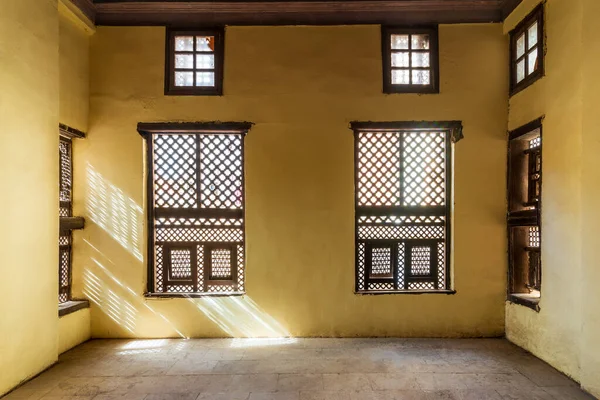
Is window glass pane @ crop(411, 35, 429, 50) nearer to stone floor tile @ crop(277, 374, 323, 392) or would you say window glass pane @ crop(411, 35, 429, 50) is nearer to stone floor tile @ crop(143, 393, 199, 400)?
stone floor tile @ crop(277, 374, 323, 392)

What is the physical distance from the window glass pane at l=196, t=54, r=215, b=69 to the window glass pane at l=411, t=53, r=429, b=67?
9.88ft

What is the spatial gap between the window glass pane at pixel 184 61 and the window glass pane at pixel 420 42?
333 centimetres

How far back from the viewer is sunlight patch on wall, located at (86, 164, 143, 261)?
5.97 m

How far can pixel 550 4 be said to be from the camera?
4.92m

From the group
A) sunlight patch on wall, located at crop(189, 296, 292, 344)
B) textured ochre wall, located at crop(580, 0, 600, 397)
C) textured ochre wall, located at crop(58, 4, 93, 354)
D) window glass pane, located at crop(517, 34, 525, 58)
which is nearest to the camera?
textured ochre wall, located at crop(580, 0, 600, 397)

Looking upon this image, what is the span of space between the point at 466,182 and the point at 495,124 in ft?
3.11

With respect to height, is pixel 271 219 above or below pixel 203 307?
above

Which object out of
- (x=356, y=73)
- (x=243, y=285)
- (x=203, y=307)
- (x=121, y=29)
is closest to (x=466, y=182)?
(x=356, y=73)

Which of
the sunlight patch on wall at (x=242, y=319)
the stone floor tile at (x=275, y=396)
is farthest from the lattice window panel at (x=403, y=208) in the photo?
the stone floor tile at (x=275, y=396)

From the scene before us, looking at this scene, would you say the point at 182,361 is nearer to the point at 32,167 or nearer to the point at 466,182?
the point at 32,167

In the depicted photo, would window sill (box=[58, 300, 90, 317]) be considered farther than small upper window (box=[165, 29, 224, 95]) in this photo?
No

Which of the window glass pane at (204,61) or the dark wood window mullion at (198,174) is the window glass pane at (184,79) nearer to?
the window glass pane at (204,61)

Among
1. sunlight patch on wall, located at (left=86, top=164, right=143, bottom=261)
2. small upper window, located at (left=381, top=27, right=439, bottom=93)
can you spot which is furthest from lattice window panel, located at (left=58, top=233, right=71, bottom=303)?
small upper window, located at (left=381, top=27, right=439, bottom=93)

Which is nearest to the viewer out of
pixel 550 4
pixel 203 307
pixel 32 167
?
pixel 32 167
